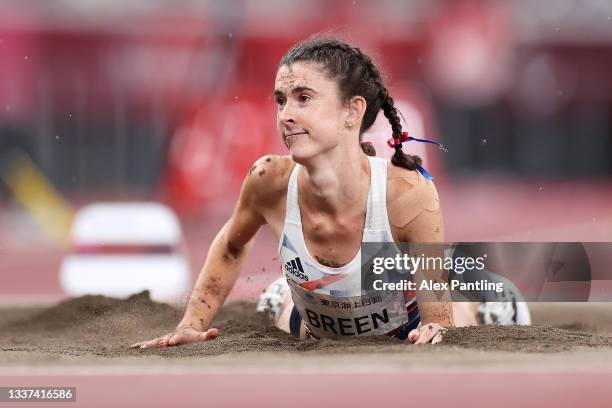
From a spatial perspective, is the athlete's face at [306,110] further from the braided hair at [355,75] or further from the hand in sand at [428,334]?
the hand in sand at [428,334]

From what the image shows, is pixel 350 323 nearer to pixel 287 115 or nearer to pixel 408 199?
pixel 408 199

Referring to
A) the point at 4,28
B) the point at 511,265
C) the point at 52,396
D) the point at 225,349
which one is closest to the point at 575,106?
the point at 4,28

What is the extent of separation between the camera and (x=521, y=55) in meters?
12.9

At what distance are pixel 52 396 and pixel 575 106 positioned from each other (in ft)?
37.6

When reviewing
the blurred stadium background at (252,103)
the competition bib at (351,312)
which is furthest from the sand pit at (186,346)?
the blurred stadium background at (252,103)

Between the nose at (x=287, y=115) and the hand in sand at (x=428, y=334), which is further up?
the nose at (x=287, y=115)

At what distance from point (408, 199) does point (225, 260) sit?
816mm

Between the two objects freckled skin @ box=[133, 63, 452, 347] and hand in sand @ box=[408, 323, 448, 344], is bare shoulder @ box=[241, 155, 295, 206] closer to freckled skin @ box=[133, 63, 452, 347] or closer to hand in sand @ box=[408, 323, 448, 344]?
freckled skin @ box=[133, 63, 452, 347]

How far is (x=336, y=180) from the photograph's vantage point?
3.52 metres

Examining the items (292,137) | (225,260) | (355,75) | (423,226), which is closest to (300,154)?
(292,137)

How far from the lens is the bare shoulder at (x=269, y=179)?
3686mm

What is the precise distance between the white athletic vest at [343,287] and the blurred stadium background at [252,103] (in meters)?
5.53

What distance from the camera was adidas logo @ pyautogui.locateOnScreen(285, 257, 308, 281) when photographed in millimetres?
3676

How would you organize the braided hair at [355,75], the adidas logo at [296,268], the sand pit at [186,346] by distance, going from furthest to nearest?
the adidas logo at [296,268] < the braided hair at [355,75] < the sand pit at [186,346]
